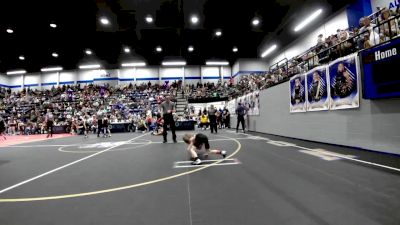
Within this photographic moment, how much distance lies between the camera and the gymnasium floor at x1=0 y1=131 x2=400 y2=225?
233 cm

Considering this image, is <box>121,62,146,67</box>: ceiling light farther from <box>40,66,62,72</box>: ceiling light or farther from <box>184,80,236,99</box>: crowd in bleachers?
<box>40,66,62,72</box>: ceiling light

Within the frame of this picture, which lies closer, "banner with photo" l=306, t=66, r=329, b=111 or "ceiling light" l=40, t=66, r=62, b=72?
"banner with photo" l=306, t=66, r=329, b=111

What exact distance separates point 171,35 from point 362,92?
17.6 m

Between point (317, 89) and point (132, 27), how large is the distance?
15263mm

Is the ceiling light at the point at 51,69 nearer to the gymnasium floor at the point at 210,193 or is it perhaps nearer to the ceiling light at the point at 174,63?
the ceiling light at the point at 174,63

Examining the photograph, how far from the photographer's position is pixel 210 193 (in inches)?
121

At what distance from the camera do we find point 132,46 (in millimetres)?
24516

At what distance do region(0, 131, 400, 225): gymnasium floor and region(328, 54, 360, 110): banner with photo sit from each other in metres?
1.98

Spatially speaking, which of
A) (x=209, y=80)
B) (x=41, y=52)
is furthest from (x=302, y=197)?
(x=209, y=80)

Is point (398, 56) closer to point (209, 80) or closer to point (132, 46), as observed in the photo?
point (132, 46)

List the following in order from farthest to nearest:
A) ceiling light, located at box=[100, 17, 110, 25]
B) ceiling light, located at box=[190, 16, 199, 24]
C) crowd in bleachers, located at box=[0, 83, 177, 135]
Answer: crowd in bleachers, located at box=[0, 83, 177, 135]
ceiling light, located at box=[190, 16, 199, 24]
ceiling light, located at box=[100, 17, 110, 25]

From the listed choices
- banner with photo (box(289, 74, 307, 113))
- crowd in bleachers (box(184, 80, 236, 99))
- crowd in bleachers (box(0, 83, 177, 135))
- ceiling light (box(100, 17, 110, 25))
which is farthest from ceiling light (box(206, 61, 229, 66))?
banner with photo (box(289, 74, 307, 113))

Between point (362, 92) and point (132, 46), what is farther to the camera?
point (132, 46)

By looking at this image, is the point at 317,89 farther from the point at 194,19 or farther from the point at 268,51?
the point at 268,51
